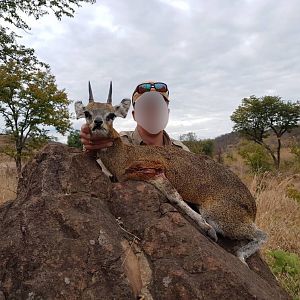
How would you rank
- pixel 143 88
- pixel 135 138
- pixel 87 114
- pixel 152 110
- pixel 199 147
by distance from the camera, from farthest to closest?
pixel 199 147 → pixel 135 138 → pixel 143 88 → pixel 152 110 → pixel 87 114

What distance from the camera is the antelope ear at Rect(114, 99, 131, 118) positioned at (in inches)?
188

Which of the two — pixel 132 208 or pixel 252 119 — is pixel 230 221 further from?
pixel 252 119

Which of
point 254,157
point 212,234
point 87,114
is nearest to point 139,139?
point 87,114

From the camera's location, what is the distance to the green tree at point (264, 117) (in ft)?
120

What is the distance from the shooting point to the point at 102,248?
3.53 meters

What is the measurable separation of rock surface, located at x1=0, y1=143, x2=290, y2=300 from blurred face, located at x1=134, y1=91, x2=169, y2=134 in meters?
1.51

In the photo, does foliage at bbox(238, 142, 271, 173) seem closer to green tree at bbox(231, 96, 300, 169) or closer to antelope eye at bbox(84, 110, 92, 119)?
green tree at bbox(231, 96, 300, 169)

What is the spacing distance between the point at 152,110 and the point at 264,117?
33.3 m

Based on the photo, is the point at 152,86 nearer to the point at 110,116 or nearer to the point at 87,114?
the point at 110,116

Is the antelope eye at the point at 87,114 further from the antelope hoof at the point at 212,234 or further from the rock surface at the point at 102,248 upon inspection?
the antelope hoof at the point at 212,234

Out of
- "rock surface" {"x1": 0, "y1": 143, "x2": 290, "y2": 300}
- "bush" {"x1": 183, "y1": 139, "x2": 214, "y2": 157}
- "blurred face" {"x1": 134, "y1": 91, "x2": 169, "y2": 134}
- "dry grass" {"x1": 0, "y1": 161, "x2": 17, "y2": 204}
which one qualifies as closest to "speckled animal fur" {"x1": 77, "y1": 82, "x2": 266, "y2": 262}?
"rock surface" {"x1": 0, "y1": 143, "x2": 290, "y2": 300}

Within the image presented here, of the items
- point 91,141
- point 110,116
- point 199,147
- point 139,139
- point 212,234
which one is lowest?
point 212,234

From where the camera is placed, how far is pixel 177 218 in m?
4.07

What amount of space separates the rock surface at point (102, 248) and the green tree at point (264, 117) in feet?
108
